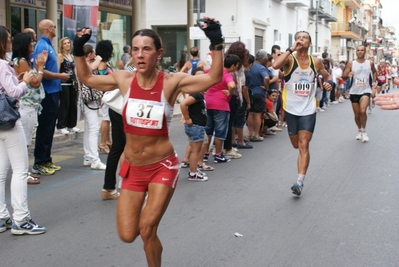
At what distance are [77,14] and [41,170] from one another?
5.11m

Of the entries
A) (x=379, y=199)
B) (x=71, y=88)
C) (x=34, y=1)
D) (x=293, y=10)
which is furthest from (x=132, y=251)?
(x=293, y=10)

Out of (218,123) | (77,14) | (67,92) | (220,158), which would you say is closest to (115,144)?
(218,123)

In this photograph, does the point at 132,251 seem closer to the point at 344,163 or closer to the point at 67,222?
the point at 67,222

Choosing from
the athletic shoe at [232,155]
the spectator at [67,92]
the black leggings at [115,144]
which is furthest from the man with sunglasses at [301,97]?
the spectator at [67,92]

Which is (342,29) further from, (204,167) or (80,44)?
(80,44)

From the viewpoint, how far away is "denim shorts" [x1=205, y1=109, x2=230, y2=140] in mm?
9438

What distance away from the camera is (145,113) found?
4.20m

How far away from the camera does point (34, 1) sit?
58.4 feet

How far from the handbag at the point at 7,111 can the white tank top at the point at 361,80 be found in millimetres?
9115

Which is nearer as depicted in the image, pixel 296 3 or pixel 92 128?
pixel 92 128

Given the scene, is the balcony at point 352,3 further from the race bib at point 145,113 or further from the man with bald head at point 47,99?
the race bib at point 145,113

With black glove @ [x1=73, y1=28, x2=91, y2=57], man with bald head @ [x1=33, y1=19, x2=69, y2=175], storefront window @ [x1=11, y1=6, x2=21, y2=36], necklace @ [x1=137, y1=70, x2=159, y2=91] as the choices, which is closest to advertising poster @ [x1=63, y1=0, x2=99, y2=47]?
man with bald head @ [x1=33, y1=19, x2=69, y2=175]

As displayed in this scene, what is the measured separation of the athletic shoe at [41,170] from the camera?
860 centimetres

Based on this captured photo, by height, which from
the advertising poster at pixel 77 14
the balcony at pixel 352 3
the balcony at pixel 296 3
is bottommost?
the advertising poster at pixel 77 14
